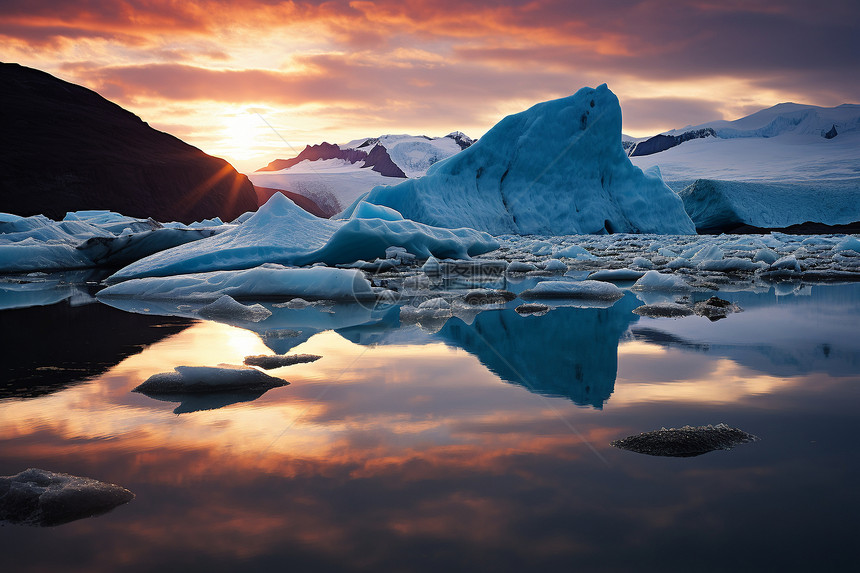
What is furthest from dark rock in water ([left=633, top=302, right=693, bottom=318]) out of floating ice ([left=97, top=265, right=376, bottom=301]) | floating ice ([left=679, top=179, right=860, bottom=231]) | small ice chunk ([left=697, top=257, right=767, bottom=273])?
floating ice ([left=679, top=179, right=860, bottom=231])

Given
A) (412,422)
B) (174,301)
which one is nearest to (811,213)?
(174,301)

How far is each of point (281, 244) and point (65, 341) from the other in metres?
4.50

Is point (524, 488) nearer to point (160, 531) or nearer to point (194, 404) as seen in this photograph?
point (160, 531)

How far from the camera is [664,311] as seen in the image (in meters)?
4.25

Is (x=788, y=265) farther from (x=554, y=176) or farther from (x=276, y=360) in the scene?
(x=554, y=176)

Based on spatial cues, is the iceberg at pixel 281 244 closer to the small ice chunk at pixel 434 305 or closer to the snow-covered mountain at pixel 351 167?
the small ice chunk at pixel 434 305

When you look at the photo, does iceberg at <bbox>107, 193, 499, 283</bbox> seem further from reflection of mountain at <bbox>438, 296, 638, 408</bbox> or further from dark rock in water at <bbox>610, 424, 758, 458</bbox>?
dark rock in water at <bbox>610, 424, 758, 458</bbox>

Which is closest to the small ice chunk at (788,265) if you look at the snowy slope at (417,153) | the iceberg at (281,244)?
the iceberg at (281,244)

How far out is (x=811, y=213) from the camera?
23.1 meters

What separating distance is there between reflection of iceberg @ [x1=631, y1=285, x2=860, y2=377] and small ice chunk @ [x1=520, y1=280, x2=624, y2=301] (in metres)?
0.97

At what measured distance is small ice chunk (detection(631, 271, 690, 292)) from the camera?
19.0ft

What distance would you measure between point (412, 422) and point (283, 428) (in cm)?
38

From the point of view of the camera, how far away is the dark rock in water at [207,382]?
2.28 m

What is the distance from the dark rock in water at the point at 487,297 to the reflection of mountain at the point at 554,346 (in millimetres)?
572
